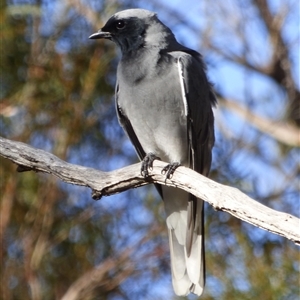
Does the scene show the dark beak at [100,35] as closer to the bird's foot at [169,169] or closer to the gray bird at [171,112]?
the gray bird at [171,112]

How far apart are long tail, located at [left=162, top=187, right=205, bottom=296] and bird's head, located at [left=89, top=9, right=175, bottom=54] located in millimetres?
960

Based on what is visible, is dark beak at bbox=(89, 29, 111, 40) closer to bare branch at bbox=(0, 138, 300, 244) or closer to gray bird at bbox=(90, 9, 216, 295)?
gray bird at bbox=(90, 9, 216, 295)

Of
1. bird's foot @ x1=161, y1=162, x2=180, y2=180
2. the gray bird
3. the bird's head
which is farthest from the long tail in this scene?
the bird's head

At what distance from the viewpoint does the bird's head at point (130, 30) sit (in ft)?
17.2

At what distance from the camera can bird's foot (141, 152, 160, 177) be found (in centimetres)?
441

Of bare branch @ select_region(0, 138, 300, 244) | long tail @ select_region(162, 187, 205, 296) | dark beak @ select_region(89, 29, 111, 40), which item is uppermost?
dark beak @ select_region(89, 29, 111, 40)

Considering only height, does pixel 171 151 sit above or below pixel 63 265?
above

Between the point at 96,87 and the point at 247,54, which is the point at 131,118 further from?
the point at 247,54

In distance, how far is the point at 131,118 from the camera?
5.13 metres

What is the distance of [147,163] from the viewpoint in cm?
458

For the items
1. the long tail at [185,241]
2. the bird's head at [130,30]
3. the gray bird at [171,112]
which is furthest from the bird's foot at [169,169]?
the bird's head at [130,30]

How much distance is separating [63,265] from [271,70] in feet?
11.3

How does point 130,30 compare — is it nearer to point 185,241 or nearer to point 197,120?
point 197,120

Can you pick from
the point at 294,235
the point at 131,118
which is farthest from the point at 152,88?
the point at 294,235
